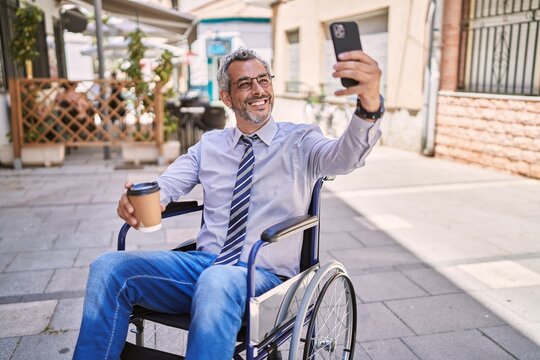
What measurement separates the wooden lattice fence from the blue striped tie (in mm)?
5806

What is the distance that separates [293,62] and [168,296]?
13.5m

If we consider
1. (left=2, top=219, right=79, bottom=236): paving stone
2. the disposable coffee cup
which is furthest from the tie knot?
(left=2, top=219, right=79, bottom=236): paving stone

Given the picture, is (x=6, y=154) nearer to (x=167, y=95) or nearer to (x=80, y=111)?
(x=80, y=111)

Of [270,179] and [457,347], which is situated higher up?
[270,179]

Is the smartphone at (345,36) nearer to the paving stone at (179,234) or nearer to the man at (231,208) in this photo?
the man at (231,208)

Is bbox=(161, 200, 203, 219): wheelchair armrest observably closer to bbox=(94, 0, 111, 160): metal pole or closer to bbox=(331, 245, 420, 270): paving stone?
bbox=(331, 245, 420, 270): paving stone

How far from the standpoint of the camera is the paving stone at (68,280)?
3261mm

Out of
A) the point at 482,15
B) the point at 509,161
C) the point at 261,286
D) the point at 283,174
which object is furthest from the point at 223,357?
the point at 482,15

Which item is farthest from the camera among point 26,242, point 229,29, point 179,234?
point 229,29

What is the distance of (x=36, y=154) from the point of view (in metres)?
7.50

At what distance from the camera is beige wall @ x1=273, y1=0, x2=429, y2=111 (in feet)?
28.8

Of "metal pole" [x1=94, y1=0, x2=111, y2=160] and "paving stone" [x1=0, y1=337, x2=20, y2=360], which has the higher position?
"metal pole" [x1=94, y1=0, x2=111, y2=160]

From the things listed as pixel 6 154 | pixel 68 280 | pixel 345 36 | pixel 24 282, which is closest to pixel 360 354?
pixel 345 36

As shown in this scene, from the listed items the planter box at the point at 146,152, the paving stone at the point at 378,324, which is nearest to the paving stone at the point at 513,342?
the paving stone at the point at 378,324
